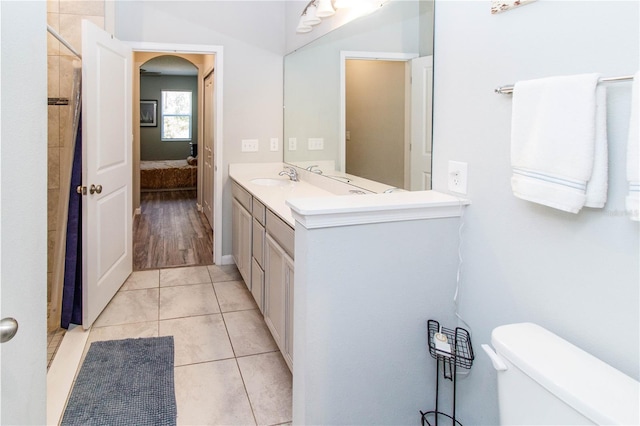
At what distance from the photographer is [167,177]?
29.2 ft

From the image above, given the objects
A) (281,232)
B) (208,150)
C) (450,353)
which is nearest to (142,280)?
(281,232)

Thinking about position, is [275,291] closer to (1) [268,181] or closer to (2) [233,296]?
(2) [233,296]

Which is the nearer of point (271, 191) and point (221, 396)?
point (221, 396)

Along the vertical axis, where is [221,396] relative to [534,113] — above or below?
below

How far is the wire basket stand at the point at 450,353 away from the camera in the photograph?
152 centimetres

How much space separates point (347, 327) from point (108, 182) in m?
2.34

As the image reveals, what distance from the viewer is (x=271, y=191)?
3.05 metres

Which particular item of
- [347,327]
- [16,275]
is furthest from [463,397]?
[16,275]

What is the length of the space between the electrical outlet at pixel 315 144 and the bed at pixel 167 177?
5.94 m

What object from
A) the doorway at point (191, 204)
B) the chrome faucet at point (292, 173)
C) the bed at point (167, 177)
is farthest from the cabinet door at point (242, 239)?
the bed at point (167, 177)

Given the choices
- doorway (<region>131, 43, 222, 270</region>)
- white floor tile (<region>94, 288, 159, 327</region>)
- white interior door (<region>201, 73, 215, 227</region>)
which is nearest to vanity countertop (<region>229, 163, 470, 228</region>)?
white floor tile (<region>94, 288, 159, 327</region>)

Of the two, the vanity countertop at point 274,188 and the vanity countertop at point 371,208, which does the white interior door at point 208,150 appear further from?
the vanity countertop at point 371,208

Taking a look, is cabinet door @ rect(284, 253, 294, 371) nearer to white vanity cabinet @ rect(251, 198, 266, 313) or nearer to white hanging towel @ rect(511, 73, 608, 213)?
white vanity cabinet @ rect(251, 198, 266, 313)

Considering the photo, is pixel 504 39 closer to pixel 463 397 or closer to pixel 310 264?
pixel 310 264
